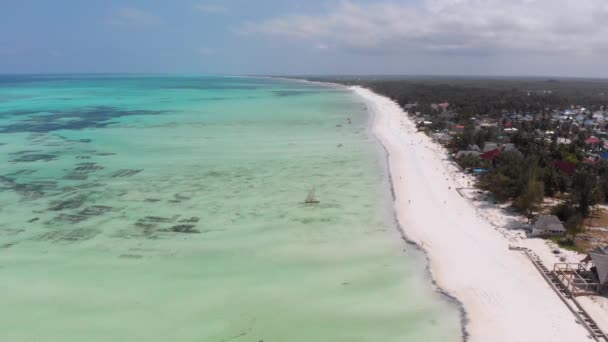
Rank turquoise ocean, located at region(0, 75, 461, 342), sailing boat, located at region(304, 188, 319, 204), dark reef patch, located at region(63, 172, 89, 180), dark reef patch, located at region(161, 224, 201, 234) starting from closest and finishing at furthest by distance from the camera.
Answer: turquoise ocean, located at region(0, 75, 461, 342) < dark reef patch, located at region(161, 224, 201, 234) < sailing boat, located at region(304, 188, 319, 204) < dark reef patch, located at region(63, 172, 89, 180)

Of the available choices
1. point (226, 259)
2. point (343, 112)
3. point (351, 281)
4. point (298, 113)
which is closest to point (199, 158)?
point (226, 259)

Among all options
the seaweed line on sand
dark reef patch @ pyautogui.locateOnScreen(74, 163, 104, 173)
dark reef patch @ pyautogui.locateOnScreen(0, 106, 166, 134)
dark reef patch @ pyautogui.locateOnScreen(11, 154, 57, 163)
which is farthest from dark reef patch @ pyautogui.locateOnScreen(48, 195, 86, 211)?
dark reef patch @ pyautogui.locateOnScreen(0, 106, 166, 134)

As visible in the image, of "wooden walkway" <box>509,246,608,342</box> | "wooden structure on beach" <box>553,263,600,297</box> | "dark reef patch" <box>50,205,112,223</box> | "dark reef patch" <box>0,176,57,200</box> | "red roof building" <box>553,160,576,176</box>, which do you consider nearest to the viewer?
"wooden walkway" <box>509,246,608,342</box>

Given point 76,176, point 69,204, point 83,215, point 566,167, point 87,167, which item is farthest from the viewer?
point 87,167

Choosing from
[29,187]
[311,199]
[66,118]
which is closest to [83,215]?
[29,187]

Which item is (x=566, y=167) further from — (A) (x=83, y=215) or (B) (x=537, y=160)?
(A) (x=83, y=215)

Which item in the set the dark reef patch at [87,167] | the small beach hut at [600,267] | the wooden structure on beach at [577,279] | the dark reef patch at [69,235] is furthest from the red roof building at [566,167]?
the dark reef patch at [87,167]

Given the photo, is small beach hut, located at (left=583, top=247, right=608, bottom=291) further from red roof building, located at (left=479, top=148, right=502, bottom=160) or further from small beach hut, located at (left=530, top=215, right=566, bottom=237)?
red roof building, located at (left=479, top=148, right=502, bottom=160)
